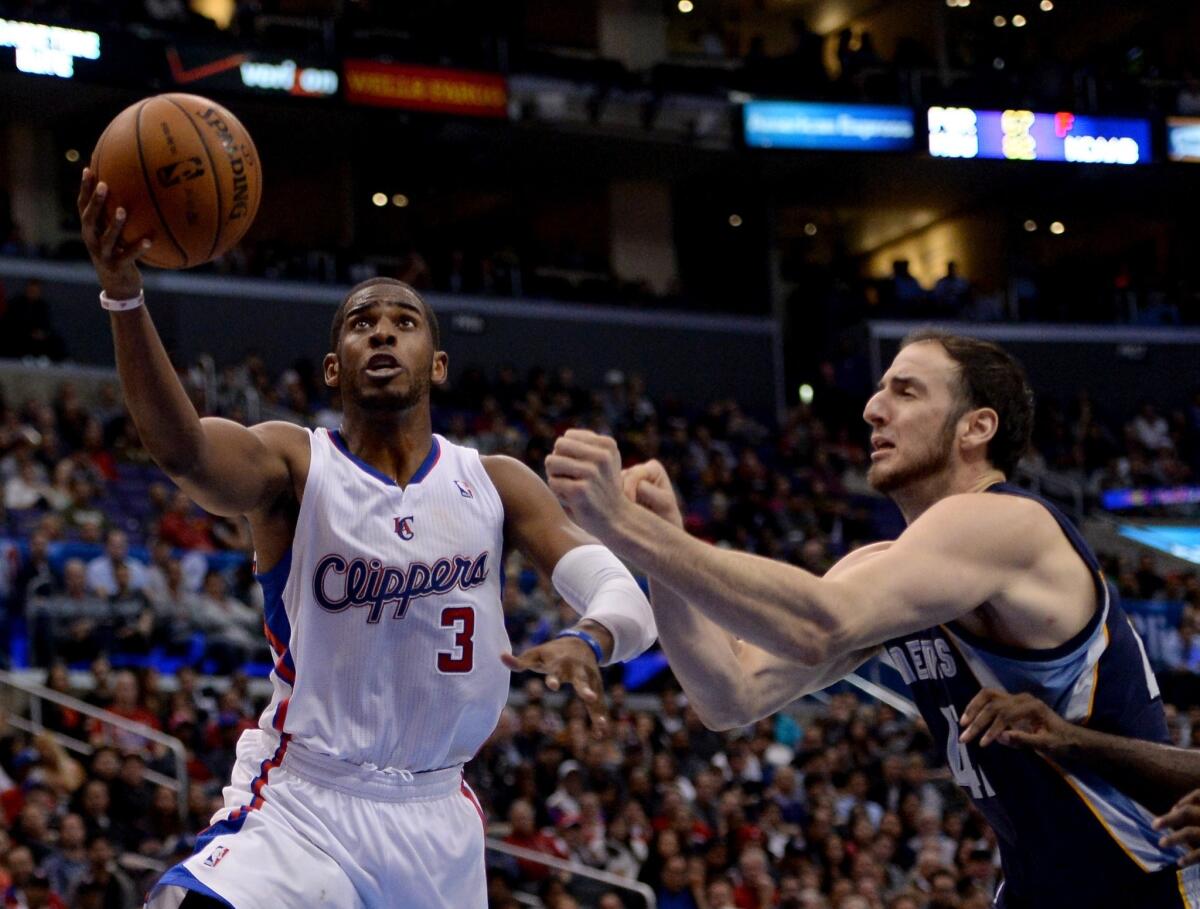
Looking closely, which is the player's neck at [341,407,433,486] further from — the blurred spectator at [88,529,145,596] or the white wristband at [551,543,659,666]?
the blurred spectator at [88,529,145,596]

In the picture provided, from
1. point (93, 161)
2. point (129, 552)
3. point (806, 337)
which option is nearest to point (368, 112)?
point (806, 337)

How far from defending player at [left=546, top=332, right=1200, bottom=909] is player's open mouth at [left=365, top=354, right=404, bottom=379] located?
1171 millimetres

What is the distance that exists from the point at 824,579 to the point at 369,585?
1.34 meters

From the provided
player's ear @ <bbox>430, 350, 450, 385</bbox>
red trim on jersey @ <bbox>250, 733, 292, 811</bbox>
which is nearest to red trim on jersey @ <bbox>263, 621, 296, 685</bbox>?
red trim on jersey @ <bbox>250, 733, 292, 811</bbox>

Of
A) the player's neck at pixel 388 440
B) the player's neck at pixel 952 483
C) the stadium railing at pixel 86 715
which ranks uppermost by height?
the player's neck at pixel 388 440

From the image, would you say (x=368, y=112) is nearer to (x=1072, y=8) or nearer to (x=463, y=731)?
(x=1072, y=8)

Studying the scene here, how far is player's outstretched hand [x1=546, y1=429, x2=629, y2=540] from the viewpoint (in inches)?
130

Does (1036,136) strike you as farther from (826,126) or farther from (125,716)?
(125,716)

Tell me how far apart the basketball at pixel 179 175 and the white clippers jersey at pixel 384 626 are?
2.33 feet

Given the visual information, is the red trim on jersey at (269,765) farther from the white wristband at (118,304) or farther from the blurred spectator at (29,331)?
the blurred spectator at (29,331)

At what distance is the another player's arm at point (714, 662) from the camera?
3713mm

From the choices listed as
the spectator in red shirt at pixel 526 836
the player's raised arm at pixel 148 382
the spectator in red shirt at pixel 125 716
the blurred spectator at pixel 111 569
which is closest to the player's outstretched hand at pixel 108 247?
the player's raised arm at pixel 148 382

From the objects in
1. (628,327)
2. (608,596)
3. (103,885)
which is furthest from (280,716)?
(628,327)

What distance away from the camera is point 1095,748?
3.84m
